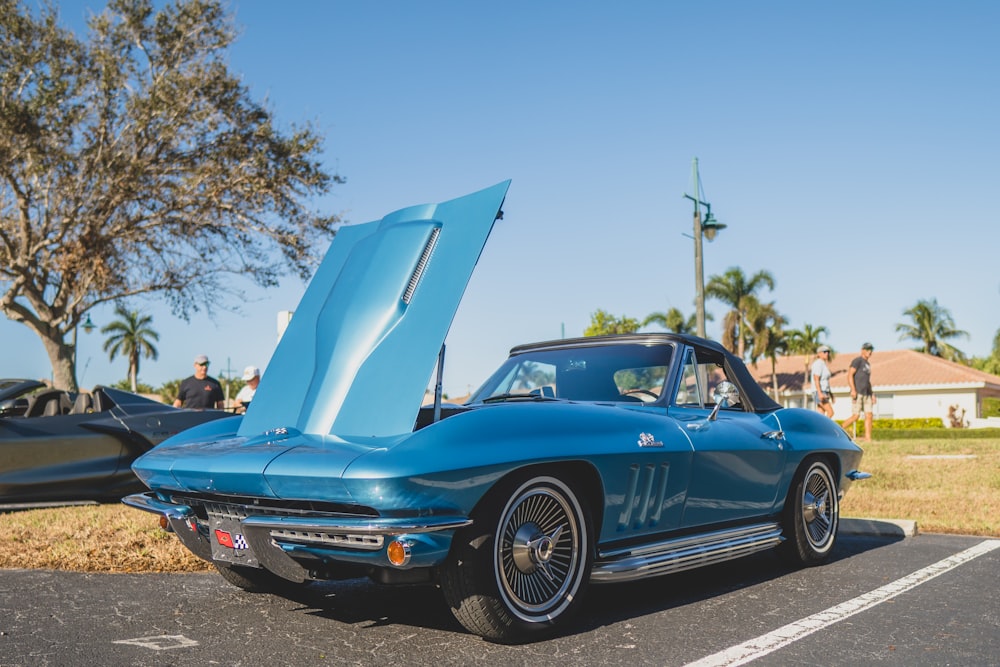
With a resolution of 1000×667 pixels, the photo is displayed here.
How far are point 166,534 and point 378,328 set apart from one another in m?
3.04

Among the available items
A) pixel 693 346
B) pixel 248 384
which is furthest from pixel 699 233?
pixel 693 346

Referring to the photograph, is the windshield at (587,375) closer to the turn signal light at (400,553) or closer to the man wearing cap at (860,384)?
the turn signal light at (400,553)

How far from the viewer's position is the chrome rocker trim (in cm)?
434

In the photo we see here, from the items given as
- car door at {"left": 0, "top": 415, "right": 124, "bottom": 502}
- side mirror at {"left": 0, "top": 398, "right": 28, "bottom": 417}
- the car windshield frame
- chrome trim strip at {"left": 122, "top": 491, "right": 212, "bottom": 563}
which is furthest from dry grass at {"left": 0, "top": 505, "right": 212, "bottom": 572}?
the car windshield frame

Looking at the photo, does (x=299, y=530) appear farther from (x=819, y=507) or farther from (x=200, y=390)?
(x=200, y=390)

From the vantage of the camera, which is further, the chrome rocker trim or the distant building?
the distant building

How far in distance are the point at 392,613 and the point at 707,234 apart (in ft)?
60.2

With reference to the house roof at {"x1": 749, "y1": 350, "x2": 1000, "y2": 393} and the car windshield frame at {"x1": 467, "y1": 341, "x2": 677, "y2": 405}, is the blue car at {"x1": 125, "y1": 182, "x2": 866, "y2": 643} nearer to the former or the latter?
the car windshield frame at {"x1": 467, "y1": 341, "x2": 677, "y2": 405}

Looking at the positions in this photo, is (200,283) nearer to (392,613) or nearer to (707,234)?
(707,234)

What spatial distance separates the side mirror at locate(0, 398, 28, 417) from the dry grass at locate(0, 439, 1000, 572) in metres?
0.93

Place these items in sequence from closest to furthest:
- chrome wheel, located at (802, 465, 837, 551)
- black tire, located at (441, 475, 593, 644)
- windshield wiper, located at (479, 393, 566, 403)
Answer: black tire, located at (441, 475, 593, 644) → windshield wiper, located at (479, 393, 566, 403) → chrome wheel, located at (802, 465, 837, 551)

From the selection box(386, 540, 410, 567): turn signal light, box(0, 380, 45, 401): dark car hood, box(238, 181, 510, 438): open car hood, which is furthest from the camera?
box(0, 380, 45, 401): dark car hood

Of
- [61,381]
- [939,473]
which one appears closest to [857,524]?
[939,473]

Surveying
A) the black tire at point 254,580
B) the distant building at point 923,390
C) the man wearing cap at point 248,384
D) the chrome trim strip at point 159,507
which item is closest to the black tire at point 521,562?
the chrome trim strip at point 159,507
